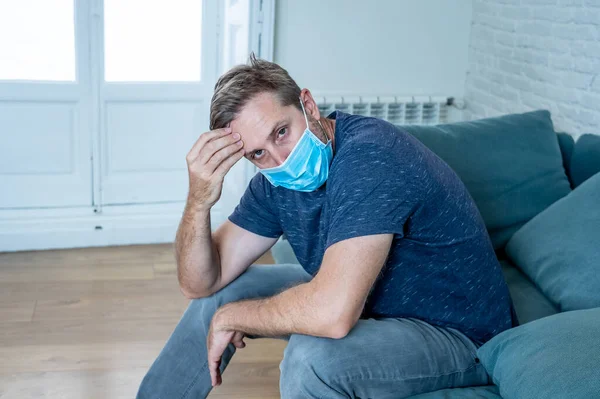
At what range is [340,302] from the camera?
1.47 metres

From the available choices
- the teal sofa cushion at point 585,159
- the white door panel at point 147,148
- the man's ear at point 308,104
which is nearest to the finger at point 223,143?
the man's ear at point 308,104

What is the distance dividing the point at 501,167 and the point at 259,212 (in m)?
0.82

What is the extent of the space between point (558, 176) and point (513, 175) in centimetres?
15

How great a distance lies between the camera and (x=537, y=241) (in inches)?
82.3

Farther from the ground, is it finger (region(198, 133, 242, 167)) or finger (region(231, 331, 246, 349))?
finger (region(198, 133, 242, 167))

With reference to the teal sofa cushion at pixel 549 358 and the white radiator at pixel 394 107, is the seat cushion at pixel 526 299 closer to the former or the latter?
the teal sofa cushion at pixel 549 358

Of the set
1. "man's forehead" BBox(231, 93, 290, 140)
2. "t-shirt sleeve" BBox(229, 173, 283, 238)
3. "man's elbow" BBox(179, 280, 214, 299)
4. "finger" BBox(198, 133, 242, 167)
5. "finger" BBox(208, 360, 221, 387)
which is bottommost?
"finger" BBox(208, 360, 221, 387)

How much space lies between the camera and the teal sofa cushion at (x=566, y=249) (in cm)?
187

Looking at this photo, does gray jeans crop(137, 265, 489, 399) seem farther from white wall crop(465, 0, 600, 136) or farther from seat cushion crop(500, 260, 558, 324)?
white wall crop(465, 0, 600, 136)

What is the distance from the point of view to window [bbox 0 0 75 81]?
3367mm

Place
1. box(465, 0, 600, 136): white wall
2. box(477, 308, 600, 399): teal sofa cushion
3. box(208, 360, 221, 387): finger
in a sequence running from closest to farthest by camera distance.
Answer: box(477, 308, 600, 399): teal sofa cushion < box(208, 360, 221, 387): finger < box(465, 0, 600, 136): white wall

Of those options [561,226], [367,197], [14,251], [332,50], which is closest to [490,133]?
[561,226]

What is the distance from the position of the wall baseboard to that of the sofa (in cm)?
140

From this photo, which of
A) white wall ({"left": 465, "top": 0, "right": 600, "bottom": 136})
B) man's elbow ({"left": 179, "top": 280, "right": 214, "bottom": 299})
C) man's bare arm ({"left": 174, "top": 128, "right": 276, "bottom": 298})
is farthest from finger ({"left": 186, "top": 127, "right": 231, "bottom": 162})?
white wall ({"left": 465, "top": 0, "right": 600, "bottom": 136})
